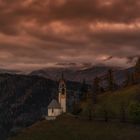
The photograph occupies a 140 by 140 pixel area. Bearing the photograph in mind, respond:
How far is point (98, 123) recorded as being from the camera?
654ft

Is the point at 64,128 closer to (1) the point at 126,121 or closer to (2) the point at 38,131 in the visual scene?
(2) the point at 38,131

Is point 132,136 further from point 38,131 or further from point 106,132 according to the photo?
point 38,131

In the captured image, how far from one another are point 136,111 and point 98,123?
17432mm

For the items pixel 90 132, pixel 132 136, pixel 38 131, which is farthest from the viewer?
pixel 38 131

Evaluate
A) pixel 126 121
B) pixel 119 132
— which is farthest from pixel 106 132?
pixel 126 121

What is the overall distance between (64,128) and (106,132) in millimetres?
21522

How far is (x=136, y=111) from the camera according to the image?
19938 centimetres

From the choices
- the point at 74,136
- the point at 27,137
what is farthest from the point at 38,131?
the point at 74,136

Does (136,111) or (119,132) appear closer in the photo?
(119,132)

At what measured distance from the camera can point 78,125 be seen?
7844 inches

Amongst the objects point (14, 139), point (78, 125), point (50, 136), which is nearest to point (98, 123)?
point (78, 125)

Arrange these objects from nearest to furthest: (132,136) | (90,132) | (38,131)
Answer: (132,136) → (90,132) → (38,131)

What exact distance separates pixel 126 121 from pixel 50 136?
115ft

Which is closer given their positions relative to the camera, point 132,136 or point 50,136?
point 132,136
